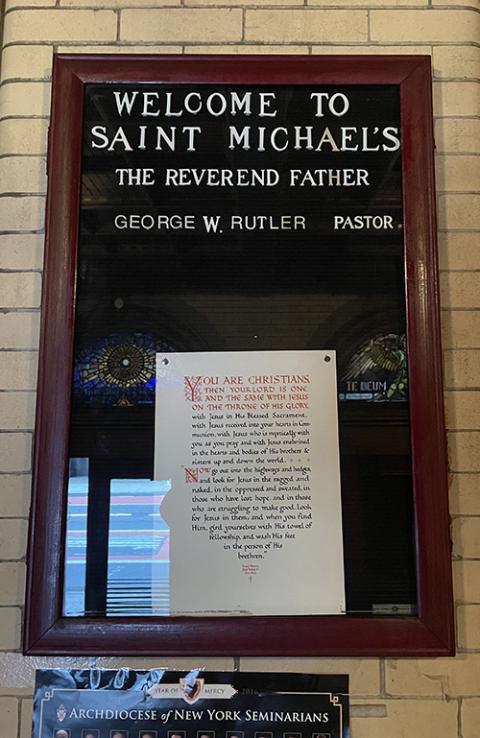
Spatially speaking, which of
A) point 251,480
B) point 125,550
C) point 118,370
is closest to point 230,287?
point 118,370

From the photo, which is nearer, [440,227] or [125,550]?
[125,550]

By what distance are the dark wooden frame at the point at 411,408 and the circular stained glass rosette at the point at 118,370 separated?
0.03m

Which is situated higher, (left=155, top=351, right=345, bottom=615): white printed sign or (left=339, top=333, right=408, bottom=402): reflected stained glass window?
(left=339, top=333, right=408, bottom=402): reflected stained glass window

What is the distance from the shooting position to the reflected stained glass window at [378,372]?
54.7 inches

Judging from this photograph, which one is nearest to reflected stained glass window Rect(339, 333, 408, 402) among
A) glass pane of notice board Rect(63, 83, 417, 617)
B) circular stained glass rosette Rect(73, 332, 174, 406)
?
glass pane of notice board Rect(63, 83, 417, 617)

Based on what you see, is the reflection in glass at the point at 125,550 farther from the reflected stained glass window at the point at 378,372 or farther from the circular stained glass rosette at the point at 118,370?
the reflected stained glass window at the point at 378,372

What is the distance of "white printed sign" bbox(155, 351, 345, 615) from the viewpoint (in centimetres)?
132

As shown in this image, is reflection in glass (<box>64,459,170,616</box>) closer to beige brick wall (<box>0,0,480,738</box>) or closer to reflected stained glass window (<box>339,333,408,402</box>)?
beige brick wall (<box>0,0,480,738</box>)

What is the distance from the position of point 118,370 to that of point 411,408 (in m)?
0.58

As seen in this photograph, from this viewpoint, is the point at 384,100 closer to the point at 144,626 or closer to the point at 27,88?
the point at 27,88

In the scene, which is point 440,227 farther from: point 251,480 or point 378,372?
point 251,480

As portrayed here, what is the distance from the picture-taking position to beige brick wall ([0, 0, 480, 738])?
131 centimetres

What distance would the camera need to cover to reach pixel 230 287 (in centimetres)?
143

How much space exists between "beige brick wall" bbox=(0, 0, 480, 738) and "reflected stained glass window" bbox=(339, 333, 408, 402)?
0.10 metres
